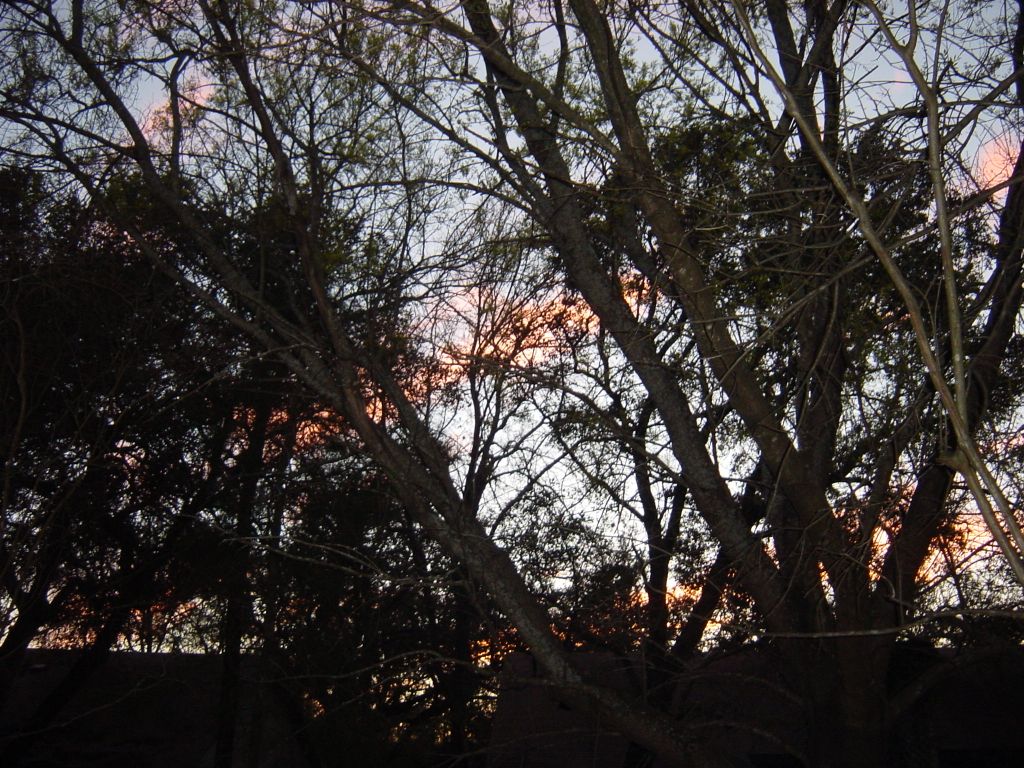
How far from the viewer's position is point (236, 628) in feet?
36.6

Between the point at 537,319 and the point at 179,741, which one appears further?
the point at 179,741

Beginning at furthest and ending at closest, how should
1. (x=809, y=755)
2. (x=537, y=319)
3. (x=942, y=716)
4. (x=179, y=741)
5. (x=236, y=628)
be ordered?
(x=179, y=741) → (x=942, y=716) → (x=236, y=628) → (x=537, y=319) → (x=809, y=755)

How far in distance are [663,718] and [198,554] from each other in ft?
20.9

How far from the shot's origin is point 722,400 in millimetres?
6992

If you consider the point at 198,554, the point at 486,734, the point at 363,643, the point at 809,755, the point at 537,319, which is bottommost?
the point at 809,755

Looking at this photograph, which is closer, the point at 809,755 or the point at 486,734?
the point at 809,755

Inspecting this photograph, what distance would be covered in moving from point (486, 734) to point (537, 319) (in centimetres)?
562

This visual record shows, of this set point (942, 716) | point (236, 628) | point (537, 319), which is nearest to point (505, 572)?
point (537, 319)

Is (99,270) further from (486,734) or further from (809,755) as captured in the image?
(809,755)

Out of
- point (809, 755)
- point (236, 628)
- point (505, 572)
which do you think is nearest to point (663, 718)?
point (809, 755)

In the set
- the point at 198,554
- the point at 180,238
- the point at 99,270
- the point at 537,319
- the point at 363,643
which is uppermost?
the point at 180,238

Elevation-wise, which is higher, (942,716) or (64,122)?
(64,122)

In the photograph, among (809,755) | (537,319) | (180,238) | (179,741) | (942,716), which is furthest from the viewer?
(179,741)

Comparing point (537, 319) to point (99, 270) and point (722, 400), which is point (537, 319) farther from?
point (99, 270)
